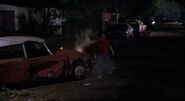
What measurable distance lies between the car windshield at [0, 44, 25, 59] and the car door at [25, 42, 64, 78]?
29 centimetres

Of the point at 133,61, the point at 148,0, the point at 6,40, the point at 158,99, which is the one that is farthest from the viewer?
the point at 148,0

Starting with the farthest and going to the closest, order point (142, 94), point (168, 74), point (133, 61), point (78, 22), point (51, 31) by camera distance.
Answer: point (78, 22) → point (51, 31) → point (133, 61) → point (168, 74) → point (142, 94)

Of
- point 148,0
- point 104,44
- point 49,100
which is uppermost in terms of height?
point 148,0

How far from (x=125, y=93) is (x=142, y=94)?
49 cm

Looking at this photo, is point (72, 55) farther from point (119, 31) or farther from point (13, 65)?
point (119, 31)

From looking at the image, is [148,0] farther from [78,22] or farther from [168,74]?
[168,74]

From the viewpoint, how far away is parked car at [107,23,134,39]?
87.7 feet

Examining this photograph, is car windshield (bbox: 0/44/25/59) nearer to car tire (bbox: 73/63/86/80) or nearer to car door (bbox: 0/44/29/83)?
car door (bbox: 0/44/29/83)

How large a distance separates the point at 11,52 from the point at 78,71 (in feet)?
8.05

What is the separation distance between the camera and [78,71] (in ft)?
34.7

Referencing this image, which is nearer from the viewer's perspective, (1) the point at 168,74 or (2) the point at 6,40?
(2) the point at 6,40

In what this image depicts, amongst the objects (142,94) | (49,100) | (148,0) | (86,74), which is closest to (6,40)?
(49,100)

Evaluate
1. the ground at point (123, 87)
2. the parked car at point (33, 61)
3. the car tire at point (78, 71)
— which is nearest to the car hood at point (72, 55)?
the parked car at point (33, 61)

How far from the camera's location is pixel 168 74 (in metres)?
11.2
